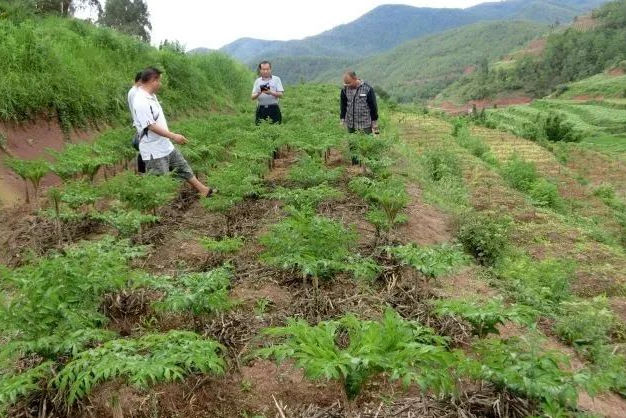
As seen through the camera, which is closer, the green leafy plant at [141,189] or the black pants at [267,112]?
the green leafy plant at [141,189]

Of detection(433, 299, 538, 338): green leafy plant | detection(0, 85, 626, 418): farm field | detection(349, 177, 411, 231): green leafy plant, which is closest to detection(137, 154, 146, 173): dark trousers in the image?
detection(0, 85, 626, 418): farm field

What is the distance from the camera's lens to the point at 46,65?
1014 centimetres

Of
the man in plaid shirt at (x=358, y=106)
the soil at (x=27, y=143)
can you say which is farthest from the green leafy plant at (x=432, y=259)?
the soil at (x=27, y=143)

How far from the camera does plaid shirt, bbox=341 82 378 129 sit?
873 centimetres

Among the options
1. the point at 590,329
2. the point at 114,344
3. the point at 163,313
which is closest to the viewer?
the point at 114,344

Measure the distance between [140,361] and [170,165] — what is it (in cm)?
472

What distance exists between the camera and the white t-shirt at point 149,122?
623cm

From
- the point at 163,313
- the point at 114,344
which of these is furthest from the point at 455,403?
the point at 163,313

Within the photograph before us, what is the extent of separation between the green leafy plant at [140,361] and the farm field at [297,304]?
14 millimetres

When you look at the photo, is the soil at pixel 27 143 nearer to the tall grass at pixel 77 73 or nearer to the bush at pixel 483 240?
the tall grass at pixel 77 73

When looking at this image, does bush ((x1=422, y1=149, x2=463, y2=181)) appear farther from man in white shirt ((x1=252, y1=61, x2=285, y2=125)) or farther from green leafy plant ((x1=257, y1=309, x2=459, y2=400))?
green leafy plant ((x1=257, y1=309, x2=459, y2=400))

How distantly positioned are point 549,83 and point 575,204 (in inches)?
2642

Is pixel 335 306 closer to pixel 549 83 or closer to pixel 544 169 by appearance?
pixel 544 169

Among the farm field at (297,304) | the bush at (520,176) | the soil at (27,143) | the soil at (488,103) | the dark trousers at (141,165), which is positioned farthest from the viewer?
the soil at (488,103)
